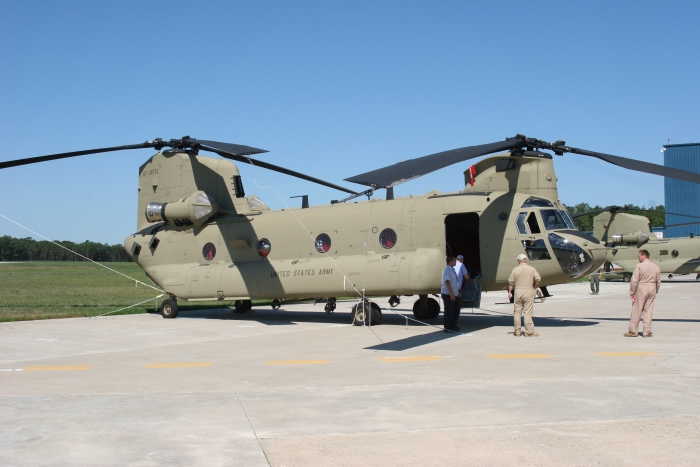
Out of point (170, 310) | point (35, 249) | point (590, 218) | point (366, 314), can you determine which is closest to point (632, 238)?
point (366, 314)

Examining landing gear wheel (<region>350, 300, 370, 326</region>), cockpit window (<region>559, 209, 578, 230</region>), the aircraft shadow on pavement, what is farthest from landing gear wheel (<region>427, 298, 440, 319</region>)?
cockpit window (<region>559, 209, 578, 230</region>)

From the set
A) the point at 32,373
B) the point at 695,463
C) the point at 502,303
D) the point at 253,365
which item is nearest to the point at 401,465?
the point at 695,463

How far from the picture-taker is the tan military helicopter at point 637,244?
37219 mm

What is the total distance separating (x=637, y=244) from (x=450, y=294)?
91.9ft

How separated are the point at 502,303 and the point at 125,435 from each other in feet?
64.8

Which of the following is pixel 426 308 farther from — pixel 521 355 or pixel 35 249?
pixel 35 249

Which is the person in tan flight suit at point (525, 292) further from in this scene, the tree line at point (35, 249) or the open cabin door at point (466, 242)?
the tree line at point (35, 249)

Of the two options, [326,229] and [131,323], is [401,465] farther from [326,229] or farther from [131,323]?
[131,323]

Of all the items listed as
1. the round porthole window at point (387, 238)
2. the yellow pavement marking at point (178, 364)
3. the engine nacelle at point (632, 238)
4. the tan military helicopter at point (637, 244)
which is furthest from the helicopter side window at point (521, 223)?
the engine nacelle at point (632, 238)

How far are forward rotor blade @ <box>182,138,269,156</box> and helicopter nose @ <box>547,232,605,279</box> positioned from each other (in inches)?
269

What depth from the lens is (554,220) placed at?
14.6m

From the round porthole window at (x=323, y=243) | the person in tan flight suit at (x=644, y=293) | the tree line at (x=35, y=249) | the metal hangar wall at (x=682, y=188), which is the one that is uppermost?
the metal hangar wall at (x=682, y=188)

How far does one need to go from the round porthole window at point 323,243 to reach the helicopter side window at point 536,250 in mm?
4893

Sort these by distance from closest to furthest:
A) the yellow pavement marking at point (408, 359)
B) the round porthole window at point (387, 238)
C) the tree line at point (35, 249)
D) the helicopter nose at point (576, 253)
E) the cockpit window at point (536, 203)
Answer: the yellow pavement marking at point (408, 359), the helicopter nose at point (576, 253), the cockpit window at point (536, 203), the round porthole window at point (387, 238), the tree line at point (35, 249)
